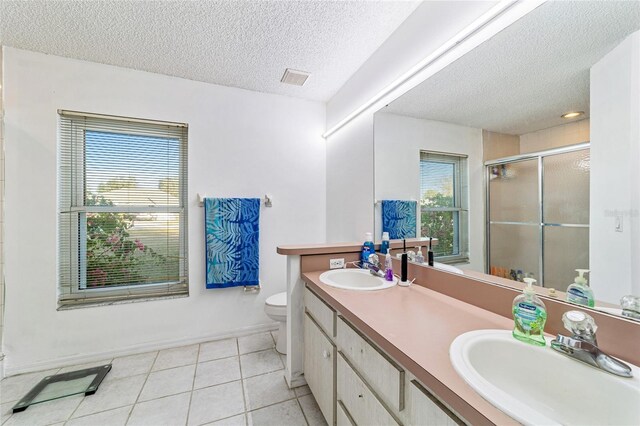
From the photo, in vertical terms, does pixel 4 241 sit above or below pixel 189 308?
above

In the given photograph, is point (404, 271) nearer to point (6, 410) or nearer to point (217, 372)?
point (217, 372)

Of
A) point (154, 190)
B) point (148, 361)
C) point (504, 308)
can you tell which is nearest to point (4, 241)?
point (154, 190)

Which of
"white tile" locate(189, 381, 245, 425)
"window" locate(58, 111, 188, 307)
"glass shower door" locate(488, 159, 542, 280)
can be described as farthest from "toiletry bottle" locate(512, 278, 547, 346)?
"window" locate(58, 111, 188, 307)

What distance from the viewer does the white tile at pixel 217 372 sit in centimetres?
181

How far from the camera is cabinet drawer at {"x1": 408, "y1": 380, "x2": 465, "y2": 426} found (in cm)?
61

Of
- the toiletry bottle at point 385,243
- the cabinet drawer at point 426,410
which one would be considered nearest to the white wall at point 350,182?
the toiletry bottle at point 385,243

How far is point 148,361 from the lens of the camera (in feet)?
6.82

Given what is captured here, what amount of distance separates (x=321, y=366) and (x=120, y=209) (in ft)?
6.99

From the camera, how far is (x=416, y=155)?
5.16 ft

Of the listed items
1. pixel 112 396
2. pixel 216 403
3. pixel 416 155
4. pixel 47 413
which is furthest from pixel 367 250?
pixel 47 413

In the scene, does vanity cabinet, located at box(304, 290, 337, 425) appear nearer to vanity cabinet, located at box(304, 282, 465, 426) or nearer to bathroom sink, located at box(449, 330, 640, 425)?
vanity cabinet, located at box(304, 282, 465, 426)

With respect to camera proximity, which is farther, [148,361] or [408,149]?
[148,361]

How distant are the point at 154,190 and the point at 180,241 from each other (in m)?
0.52

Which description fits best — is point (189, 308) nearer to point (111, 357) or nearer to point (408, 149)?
point (111, 357)
